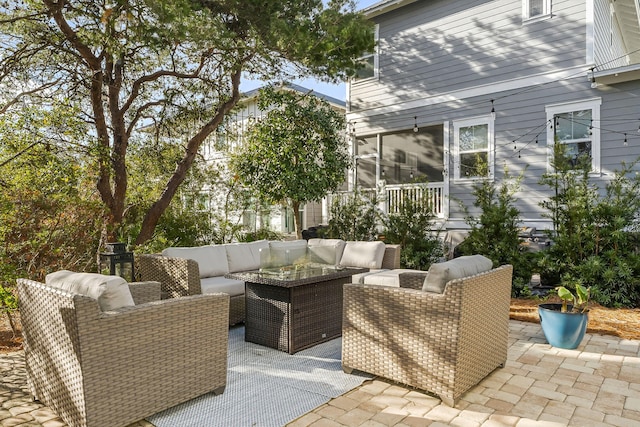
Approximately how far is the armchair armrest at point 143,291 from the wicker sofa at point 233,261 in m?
0.83

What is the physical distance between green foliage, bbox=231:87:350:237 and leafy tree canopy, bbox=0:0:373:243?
0.68 meters

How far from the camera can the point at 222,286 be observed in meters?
4.87

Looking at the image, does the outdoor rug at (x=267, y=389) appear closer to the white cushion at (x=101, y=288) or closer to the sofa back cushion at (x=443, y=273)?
the white cushion at (x=101, y=288)

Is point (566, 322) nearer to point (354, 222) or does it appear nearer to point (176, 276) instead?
point (176, 276)

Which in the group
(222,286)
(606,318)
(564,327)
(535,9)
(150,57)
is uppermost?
(535,9)

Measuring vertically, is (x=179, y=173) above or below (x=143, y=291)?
above

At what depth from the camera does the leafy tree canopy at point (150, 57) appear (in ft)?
19.0

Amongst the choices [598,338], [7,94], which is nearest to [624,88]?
[598,338]

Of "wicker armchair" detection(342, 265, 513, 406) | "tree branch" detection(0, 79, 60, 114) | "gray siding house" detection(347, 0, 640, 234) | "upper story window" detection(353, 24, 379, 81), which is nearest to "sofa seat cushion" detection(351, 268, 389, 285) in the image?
"wicker armchair" detection(342, 265, 513, 406)

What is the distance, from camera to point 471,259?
3406mm

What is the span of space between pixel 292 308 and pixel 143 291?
1324 millimetres

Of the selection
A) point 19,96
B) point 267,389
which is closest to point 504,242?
point 267,389

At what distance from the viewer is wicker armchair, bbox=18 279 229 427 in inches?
94.2

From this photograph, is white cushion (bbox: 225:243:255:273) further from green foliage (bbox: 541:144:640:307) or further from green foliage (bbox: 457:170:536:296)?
green foliage (bbox: 541:144:640:307)
